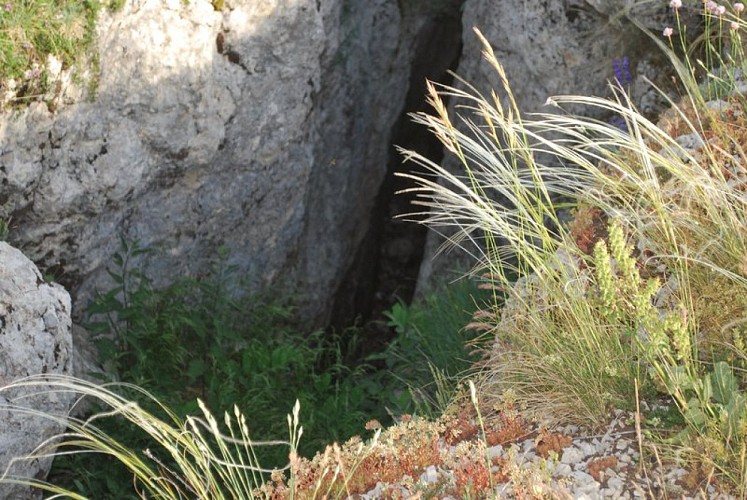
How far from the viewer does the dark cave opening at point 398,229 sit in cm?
719

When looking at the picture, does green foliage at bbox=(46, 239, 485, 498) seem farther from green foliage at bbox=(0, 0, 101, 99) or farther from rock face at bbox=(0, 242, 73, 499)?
green foliage at bbox=(0, 0, 101, 99)

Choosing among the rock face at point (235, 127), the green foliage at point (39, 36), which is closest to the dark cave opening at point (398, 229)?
the rock face at point (235, 127)

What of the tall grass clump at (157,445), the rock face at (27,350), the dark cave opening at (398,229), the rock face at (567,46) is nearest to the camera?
the tall grass clump at (157,445)

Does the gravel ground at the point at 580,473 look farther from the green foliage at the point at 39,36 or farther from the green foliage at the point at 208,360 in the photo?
the green foliage at the point at 39,36

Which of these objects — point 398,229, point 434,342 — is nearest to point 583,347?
point 434,342

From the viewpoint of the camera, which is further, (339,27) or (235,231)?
(339,27)

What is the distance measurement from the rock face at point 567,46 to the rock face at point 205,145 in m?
1.03

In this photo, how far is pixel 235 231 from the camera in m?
5.56

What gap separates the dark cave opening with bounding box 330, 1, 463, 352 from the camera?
719cm

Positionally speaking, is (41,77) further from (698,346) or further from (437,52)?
(437,52)

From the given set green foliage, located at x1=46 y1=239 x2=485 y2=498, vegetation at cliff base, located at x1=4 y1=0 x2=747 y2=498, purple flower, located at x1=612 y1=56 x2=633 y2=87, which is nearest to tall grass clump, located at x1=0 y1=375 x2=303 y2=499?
vegetation at cliff base, located at x1=4 y1=0 x2=747 y2=498

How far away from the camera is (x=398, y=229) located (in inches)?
309

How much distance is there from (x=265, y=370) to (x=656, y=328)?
106 inches

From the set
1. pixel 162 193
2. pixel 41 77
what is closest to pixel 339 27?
pixel 162 193
